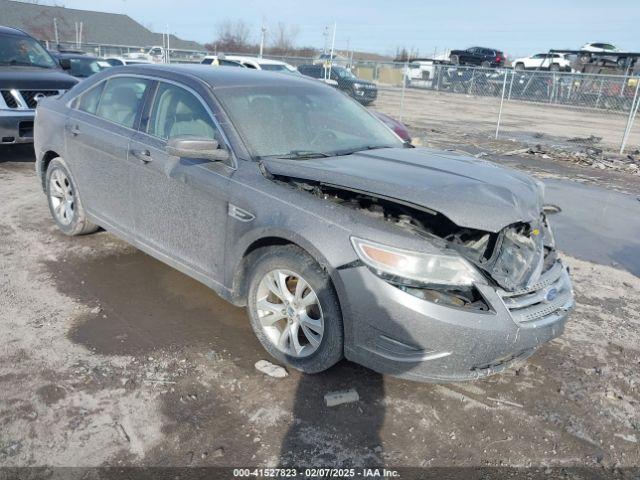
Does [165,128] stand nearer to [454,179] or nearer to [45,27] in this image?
[454,179]

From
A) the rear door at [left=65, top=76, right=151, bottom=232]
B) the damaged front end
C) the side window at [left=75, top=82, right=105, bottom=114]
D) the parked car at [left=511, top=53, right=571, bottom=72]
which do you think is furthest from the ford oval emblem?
the parked car at [left=511, top=53, right=571, bottom=72]

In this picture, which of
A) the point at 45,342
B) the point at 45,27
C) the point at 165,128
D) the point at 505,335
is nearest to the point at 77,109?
the point at 165,128

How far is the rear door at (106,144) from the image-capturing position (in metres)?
4.21

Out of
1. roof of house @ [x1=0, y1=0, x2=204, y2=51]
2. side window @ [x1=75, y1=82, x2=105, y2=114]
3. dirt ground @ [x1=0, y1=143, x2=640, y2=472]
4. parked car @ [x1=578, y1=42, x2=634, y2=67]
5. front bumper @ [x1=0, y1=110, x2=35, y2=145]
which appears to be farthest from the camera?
roof of house @ [x1=0, y1=0, x2=204, y2=51]

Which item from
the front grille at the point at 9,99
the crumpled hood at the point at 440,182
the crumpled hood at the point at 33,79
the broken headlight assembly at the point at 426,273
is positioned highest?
the crumpled hood at the point at 33,79

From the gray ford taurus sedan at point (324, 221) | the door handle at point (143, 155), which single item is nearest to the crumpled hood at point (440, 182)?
the gray ford taurus sedan at point (324, 221)

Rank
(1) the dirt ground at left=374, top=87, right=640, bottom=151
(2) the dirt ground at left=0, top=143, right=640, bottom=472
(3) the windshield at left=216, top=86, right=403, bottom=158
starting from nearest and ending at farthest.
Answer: (2) the dirt ground at left=0, top=143, right=640, bottom=472 → (3) the windshield at left=216, top=86, right=403, bottom=158 → (1) the dirt ground at left=374, top=87, right=640, bottom=151

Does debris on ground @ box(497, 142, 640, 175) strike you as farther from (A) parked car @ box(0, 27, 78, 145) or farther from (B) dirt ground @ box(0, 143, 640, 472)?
(A) parked car @ box(0, 27, 78, 145)

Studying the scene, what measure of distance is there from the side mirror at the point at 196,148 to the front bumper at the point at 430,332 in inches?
49.0

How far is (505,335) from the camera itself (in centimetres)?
272

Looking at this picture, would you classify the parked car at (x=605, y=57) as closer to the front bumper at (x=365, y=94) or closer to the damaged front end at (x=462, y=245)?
the front bumper at (x=365, y=94)

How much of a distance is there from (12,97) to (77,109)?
12.4 ft

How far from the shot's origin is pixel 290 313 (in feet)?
10.5

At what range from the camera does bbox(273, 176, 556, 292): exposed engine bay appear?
285 cm
